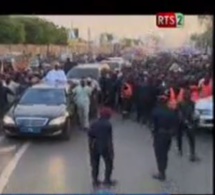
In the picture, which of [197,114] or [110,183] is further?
[110,183]

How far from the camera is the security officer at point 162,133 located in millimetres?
6641

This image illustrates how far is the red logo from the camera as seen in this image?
4867 millimetres

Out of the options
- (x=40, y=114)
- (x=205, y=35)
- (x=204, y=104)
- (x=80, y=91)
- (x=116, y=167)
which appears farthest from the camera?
(x=40, y=114)

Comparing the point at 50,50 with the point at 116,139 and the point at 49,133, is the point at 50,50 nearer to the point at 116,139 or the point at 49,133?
the point at 116,139

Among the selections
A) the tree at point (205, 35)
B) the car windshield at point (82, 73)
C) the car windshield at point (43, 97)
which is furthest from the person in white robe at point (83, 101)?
the tree at point (205, 35)

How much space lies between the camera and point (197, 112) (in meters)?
6.66

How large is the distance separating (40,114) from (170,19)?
170 inches

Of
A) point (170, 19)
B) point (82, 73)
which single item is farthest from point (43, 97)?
point (170, 19)

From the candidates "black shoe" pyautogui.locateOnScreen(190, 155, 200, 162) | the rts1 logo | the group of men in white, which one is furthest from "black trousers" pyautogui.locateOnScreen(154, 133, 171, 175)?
the rts1 logo

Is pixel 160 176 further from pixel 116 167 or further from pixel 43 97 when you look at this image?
pixel 43 97

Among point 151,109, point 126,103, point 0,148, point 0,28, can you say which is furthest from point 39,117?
point 0,28

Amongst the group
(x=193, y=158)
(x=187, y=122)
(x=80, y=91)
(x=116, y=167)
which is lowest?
(x=116, y=167)

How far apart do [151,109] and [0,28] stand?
2.10 meters

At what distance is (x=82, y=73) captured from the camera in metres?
8.03
